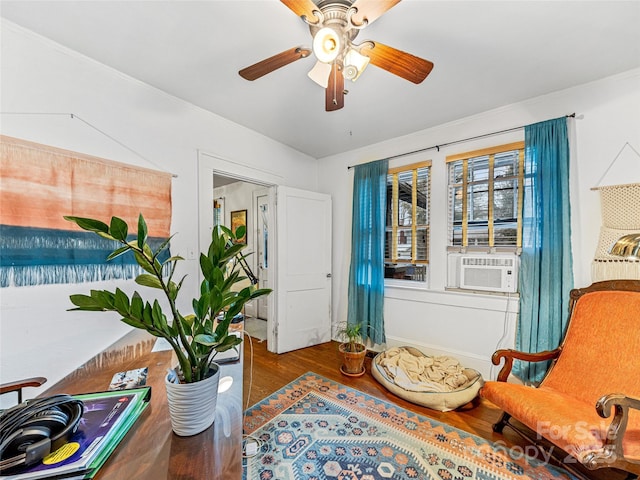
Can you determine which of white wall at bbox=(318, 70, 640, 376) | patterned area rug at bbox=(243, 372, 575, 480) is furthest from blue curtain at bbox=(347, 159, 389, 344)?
patterned area rug at bbox=(243, 372, 575, 480)

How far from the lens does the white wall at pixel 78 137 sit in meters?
1.57

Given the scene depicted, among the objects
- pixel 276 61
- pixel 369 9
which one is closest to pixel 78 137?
pixel 276 61

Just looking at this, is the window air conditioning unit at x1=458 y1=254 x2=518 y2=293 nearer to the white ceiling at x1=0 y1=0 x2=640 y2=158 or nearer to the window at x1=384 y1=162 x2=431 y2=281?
the window at x1=384 y1=162 x2=431 y2=281

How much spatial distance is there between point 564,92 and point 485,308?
6.34 ft

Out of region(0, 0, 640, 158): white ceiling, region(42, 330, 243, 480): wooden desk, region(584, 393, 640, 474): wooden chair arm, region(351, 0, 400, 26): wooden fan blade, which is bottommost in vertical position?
region(584, 393, 640, 474): wooden chair arm

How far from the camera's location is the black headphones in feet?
1.90

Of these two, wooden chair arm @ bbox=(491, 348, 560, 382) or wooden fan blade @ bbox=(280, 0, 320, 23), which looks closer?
wooden fan blade @ bbox=(280, 0, 320, 23)

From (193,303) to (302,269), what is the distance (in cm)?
265

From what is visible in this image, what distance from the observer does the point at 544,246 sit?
2193mm

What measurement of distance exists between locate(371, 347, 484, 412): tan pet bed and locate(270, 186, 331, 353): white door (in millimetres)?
1055

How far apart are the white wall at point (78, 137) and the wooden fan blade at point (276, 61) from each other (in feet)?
3.85

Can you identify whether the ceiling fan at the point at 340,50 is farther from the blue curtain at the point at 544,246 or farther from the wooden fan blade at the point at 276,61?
the blue curtain at the point at 544,246

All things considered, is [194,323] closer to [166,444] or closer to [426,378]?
[166,444]

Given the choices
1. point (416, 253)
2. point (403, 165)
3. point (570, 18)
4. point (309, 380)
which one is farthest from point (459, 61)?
point (309, 380)
